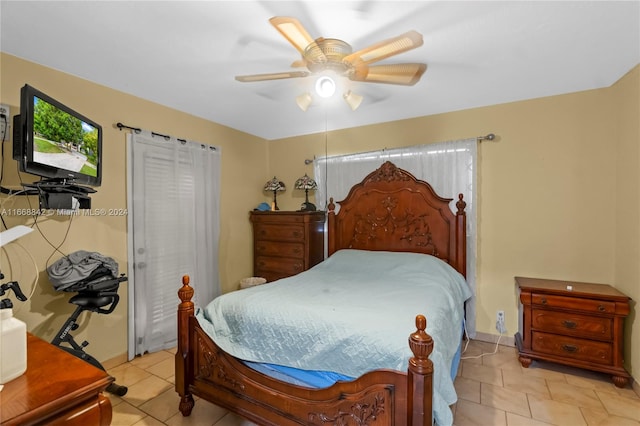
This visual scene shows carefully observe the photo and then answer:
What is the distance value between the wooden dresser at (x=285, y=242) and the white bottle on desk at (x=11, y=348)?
2660 mm

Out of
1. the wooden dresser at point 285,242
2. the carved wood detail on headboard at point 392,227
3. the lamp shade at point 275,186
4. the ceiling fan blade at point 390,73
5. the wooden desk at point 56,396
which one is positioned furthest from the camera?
the lamp shade at point 275,186

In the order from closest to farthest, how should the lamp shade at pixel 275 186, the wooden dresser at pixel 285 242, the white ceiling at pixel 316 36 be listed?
1. the white ceiling at pixel 316 36
2. the wooden dresser at pixel 285 242
3. the lamp shade at pixel 275 186

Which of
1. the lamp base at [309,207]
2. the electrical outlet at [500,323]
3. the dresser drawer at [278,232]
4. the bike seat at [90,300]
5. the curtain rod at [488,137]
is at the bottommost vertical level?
the electrical outlet at [500,323]

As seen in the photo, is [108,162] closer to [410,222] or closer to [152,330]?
[152,330]

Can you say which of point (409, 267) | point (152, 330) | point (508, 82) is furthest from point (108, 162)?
point (508, 82)

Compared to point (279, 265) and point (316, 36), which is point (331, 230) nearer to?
point (279, 265)

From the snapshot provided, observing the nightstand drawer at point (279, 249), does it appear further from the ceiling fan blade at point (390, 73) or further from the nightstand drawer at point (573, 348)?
the nightstand drawer at point (573, 348)

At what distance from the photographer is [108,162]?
2592mm

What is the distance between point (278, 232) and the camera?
12.2 ft

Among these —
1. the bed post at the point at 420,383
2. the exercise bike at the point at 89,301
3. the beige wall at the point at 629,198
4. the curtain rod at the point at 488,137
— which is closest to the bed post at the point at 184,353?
the exercise bike at the point at 89,301

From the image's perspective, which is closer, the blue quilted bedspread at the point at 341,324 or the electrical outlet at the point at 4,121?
the blue quilted bedspread at the point at 341,324

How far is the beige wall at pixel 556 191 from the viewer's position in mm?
2416

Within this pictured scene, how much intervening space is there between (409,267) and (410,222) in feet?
2.11

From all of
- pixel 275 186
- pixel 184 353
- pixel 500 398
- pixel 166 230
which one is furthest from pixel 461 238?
pixel 166 230
